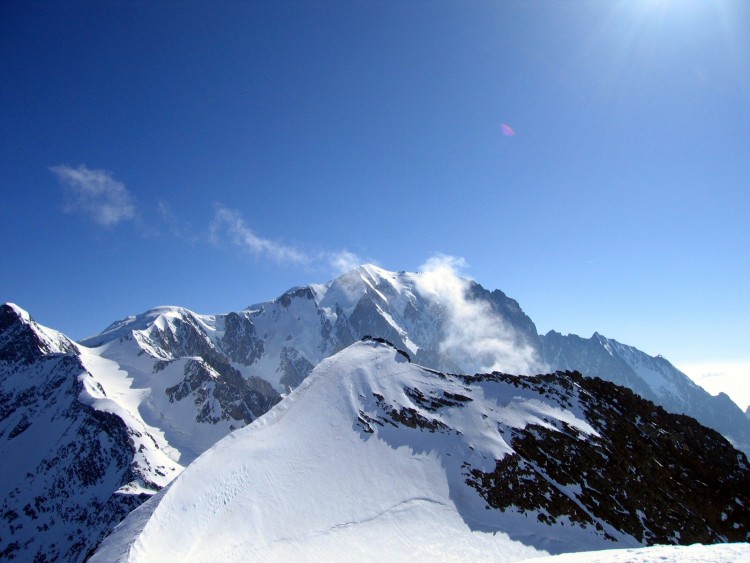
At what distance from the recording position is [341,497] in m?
36.6

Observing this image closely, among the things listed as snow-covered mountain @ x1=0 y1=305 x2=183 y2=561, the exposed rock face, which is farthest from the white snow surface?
snow-covered mountain @ x1=0 y1=305 x2=183 y2=561

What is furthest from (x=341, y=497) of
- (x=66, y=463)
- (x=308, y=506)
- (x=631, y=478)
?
(x=66, y=463)

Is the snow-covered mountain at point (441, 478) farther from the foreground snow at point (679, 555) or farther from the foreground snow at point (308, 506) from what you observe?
the foreground snow at point (679, 555)

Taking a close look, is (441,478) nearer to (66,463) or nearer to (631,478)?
(631,478)

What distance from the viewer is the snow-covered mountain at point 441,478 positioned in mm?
31047

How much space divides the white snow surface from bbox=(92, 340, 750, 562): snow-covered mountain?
0.13 meters

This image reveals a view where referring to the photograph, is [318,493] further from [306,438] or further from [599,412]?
[599,412]

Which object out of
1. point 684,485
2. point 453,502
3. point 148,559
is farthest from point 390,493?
point 684,485

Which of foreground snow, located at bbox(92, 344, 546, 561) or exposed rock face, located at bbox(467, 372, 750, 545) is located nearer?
foreground snow, located at bbox(92, 344, 546, 561)

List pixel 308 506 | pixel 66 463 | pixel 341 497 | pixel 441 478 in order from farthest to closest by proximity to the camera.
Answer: pixel 66 463
pixel 441 478
pixel 341 497
pixel 308 506

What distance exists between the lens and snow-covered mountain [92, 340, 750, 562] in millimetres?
31047

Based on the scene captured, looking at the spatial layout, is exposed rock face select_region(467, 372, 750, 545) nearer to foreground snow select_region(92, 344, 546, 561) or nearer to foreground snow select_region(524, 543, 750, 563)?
foreground snow select_region(92, 344, 546, 561)

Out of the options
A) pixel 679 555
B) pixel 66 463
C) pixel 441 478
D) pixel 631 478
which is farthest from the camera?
pixel 66 463

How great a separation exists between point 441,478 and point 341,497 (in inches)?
435
